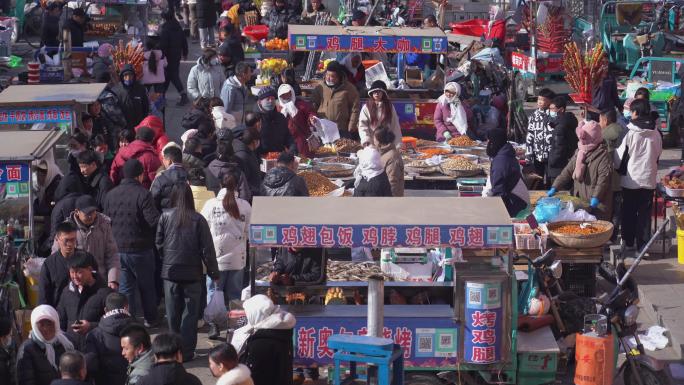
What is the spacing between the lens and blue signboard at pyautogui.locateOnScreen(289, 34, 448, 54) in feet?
59.5

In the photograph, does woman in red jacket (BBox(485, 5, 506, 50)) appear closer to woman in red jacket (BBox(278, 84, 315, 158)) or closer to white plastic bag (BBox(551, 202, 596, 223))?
woman in red jacket (BBox(278, 84, 315, 158))

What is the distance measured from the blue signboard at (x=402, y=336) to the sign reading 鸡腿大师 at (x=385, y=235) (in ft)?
2.15

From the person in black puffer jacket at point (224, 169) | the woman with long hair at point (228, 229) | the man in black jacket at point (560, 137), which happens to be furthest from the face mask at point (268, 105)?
the woman with long hair at point (228, 229)

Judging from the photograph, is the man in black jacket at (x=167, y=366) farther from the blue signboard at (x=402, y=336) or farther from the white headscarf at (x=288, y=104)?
the white headscarf at (x=288, y=104)

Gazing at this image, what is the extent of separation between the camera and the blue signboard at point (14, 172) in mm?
12000

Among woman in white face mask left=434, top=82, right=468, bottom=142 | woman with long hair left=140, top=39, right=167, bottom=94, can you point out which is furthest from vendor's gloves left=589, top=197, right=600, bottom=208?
woman with long hair left=140, top=39, right=167, bottom=94

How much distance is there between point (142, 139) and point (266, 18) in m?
12.9

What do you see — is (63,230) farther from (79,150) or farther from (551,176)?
(551,176)

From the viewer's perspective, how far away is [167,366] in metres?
8.26

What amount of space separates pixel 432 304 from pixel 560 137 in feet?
19.8

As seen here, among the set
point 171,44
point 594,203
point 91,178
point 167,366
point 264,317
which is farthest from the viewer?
point 171,44

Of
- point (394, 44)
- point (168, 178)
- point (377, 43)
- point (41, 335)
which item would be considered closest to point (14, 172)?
point (168, 178)

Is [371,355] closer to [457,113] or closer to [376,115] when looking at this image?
[376,115]

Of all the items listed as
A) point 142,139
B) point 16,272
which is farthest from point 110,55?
point 16,272
